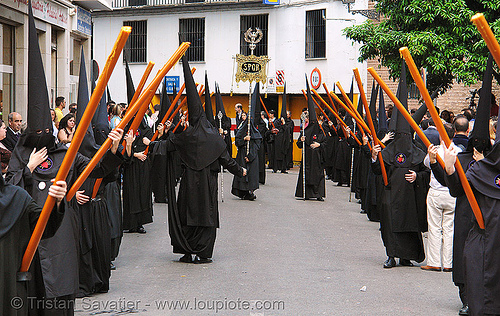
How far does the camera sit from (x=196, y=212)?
911cm

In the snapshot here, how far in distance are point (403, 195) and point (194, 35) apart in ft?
76.2

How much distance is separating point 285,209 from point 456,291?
717cm

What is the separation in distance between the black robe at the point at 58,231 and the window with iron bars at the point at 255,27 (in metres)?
24.5

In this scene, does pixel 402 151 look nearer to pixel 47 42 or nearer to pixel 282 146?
pixel 47 42

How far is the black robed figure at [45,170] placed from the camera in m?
4.78

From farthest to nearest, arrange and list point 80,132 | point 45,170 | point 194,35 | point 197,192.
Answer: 1. point 194,35
2. point 197,192
3. point 45,170
4. point 80,132

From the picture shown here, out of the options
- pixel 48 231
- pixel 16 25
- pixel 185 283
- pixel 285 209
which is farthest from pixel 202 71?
pixel 48 231

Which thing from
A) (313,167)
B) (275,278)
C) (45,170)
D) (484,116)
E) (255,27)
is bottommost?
(275,278)

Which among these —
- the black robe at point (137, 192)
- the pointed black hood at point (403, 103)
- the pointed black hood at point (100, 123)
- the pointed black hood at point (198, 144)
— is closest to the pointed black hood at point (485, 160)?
the pointed black hood at point (403, 103)

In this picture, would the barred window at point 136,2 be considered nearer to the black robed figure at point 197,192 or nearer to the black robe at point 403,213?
the black robed figure at point 197,192

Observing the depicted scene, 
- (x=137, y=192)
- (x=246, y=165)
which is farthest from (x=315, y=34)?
(x=137, y=192)

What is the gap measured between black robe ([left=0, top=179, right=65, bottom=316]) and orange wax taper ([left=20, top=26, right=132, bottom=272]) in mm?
93

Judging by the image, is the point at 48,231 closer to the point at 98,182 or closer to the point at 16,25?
the point at 98,182

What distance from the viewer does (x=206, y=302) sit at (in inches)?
271
